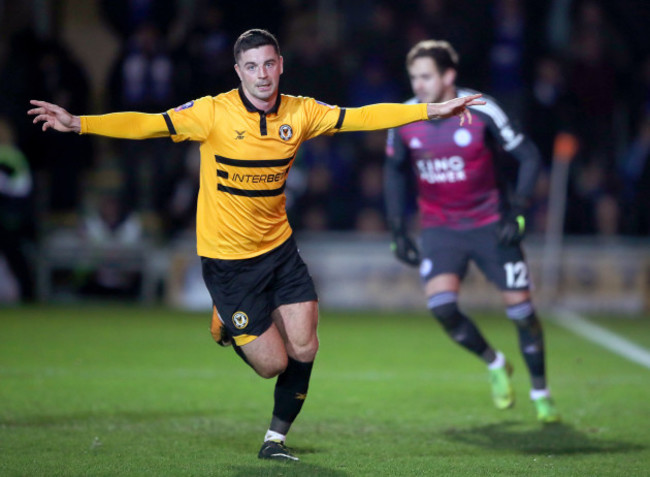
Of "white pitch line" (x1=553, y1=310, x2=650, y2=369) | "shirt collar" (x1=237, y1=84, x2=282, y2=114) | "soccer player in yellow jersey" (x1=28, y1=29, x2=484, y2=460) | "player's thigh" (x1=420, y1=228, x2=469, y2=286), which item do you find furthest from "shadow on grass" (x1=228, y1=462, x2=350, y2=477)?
"white pitch line" (x1=553, y1=310, x2=650, y2=369)

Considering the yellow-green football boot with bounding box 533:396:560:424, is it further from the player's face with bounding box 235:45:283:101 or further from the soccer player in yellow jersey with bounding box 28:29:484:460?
the player's face with bounding box 235:45:283:101

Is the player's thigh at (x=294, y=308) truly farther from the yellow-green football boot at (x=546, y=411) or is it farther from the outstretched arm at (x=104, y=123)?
the yellow-green football boot at (x=546, y=411)

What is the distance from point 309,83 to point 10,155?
3.98 metres

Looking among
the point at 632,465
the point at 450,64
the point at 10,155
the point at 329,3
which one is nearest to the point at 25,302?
the point at 10,155

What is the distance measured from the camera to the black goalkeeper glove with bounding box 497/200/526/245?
6.75m

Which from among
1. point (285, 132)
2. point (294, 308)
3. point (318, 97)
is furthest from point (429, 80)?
point (318, 97)

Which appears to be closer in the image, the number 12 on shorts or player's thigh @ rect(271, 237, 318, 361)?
player's thigh @ rect(271, 237, 318, 361)

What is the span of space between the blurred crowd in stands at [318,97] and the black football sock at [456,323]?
6.55 meters

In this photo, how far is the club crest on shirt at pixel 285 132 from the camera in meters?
5.48

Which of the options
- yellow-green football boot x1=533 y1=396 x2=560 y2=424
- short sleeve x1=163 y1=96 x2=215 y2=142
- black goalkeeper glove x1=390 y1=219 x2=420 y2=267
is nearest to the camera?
short sleeve x1=163 y1=96 x2=215 y2=142

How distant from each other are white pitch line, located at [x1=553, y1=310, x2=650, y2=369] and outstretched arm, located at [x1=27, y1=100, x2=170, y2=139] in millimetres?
5566

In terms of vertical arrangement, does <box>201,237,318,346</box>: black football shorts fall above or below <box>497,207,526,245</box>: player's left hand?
below

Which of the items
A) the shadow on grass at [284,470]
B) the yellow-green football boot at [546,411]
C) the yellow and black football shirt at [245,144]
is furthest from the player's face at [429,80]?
the shadow on grass at [284,470]

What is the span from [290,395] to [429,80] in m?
2.45
